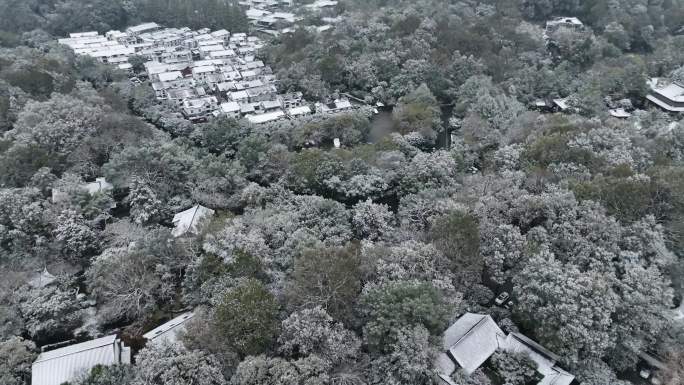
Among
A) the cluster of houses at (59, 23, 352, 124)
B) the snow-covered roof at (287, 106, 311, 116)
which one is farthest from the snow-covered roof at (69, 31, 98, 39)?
the snow-covered roof at (287, 106, 311, 116)

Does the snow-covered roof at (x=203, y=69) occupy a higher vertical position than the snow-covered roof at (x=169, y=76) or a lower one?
lower

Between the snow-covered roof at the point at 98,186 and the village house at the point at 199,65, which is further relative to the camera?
the village house at the point at 199,65

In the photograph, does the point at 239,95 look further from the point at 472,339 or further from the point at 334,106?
the point at 472,339

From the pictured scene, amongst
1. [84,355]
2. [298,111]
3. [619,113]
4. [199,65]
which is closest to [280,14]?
[199,65]

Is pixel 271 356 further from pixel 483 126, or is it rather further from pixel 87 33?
pixel 87 33

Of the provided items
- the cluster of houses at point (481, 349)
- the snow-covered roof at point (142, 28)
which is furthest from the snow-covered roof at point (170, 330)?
the snow-covered roof at point (142, 28)

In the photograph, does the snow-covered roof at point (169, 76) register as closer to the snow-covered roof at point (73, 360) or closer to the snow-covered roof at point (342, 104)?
the snow-covered roof at point (342, 104)

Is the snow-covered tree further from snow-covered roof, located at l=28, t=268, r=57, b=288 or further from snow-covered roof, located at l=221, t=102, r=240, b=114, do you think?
snow-covered roof, located at l=221, t=102, r=240, b=114
